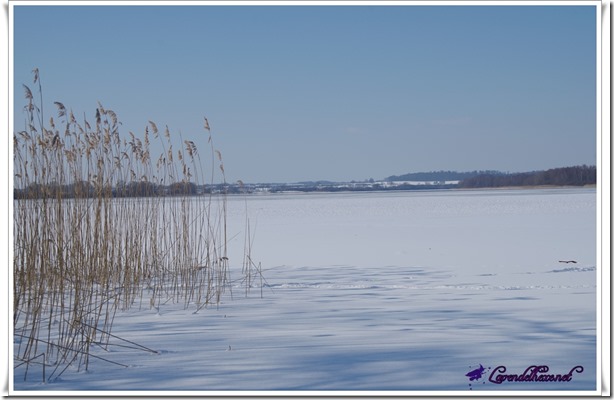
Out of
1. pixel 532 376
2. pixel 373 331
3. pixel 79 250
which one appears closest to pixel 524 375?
pixel 532 376

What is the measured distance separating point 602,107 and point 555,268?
233 centimetres

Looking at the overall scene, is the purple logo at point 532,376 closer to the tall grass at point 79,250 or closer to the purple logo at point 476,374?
the purple logo at point 476,374

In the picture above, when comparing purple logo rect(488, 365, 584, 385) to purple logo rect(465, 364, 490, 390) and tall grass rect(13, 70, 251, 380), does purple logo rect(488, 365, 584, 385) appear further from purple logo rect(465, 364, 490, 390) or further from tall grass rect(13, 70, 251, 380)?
tall grass rect(13, 70, 251, 380)

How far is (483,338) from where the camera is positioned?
225 cm

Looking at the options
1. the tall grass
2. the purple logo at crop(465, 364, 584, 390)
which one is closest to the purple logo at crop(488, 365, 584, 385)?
the purple logo at crop(465, 364, 584, 390)

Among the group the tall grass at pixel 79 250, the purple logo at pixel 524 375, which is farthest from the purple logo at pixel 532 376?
the tall grass at pixel 79 250

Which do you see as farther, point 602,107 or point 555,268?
point 555,268

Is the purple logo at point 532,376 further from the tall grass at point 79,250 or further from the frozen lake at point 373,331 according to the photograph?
the tall grass at point 79,250

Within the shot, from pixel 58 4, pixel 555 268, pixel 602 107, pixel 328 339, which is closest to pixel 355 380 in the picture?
pixel 328 339

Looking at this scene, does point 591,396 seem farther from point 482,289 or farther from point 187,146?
point 187,146

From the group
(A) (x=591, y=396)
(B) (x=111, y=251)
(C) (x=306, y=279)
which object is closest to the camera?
(A) (x=591, y=396)

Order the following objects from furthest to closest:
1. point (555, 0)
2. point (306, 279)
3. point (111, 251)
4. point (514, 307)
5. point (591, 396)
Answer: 1. point (306, 279)
2. point (111, 251)
3. point (514, 307)
4. point (555, 0)
5. point (591, 396)

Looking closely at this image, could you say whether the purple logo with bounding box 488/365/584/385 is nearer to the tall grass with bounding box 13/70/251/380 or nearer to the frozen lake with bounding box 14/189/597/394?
the frozen lake with bounding box 14/189/597/394

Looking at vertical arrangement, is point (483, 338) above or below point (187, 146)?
below
